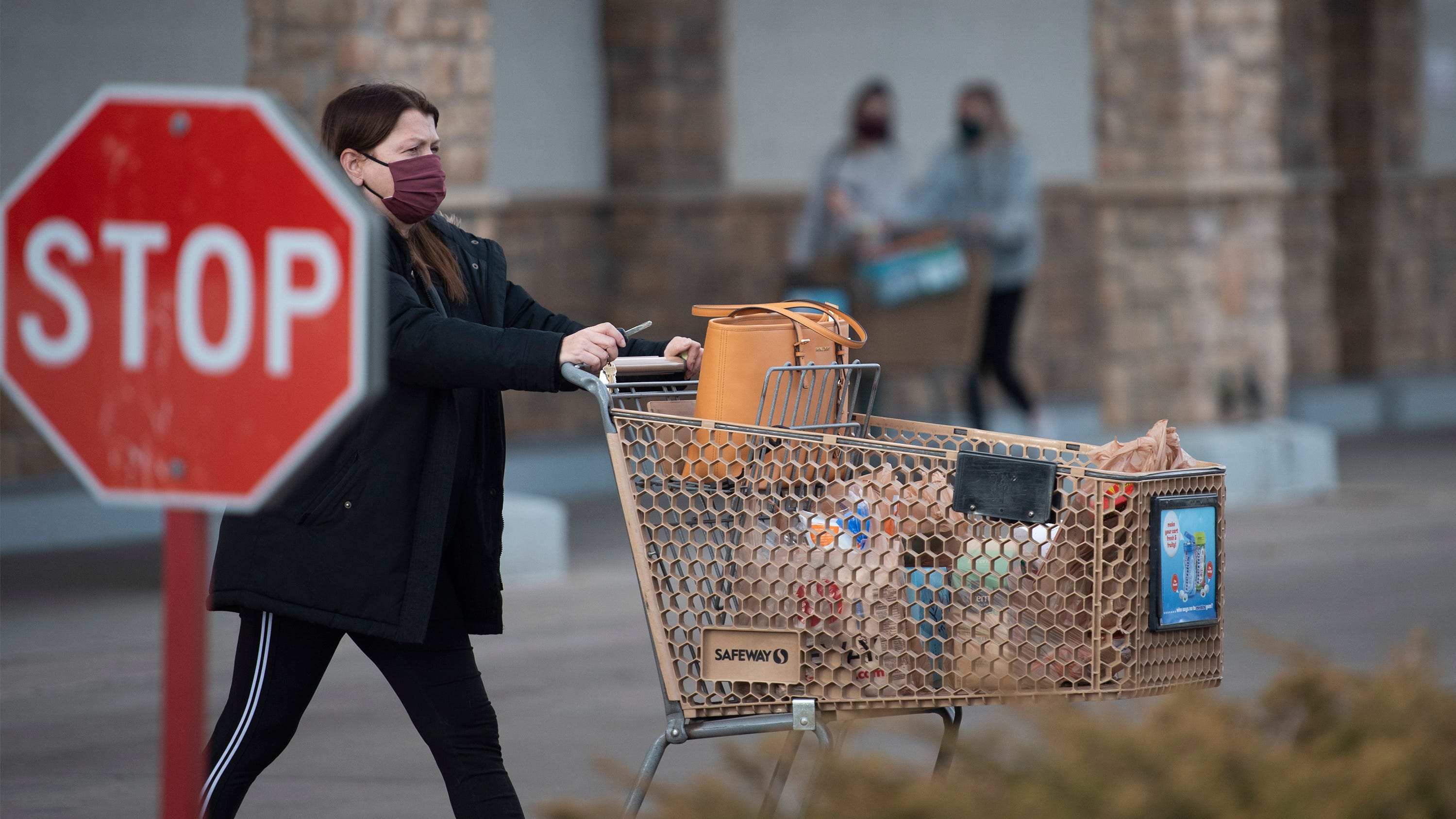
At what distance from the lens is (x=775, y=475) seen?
3.97 metres

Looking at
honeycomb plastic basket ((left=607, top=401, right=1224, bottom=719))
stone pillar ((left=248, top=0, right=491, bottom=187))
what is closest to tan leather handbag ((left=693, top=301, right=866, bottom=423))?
honeycomb plastic basket ((left=607, top=401, right=1224, bottom=719))

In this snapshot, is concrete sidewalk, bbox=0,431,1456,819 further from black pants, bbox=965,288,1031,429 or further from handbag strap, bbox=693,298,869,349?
black pants, bbox=965,288,1031,429

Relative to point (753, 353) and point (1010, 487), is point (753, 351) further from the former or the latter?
point (1010, 487)

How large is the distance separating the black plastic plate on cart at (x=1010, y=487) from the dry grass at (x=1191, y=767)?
1.04 m

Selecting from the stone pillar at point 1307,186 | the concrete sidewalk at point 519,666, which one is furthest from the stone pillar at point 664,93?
the stone pillar at point 1307,186

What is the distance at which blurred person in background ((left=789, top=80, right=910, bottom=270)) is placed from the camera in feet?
41.8

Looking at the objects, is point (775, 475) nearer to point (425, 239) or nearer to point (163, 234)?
point (425, 239)

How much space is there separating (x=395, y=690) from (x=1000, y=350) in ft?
28.3

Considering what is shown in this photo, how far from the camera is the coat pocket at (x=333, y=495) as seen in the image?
4.14 metres

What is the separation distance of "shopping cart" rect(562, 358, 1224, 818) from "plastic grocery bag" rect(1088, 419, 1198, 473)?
0.06m

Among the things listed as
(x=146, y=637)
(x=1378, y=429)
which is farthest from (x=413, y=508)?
(x=1378, y=429)

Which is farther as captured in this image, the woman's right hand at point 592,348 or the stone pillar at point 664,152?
the stone pillar at point 664,152

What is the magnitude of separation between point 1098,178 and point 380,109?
32.2 feet

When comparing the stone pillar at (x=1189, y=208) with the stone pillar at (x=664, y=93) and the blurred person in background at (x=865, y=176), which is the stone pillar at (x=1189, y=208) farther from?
the stone pillar at (x=664, y=93)
